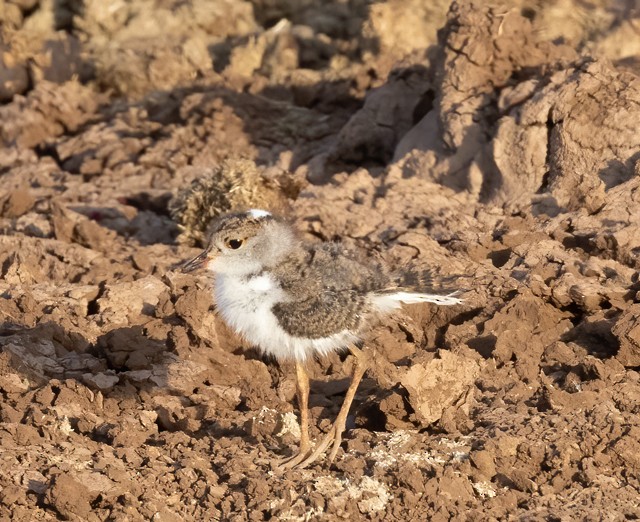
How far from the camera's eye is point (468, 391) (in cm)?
719

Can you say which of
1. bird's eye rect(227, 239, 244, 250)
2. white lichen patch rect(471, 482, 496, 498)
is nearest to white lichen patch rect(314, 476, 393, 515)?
white lichen patch rect(471, 482, 496, 498)

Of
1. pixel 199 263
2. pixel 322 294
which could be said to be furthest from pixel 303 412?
pixel 199 263

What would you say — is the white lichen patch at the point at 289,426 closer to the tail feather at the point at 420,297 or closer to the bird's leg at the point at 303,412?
the bird's leg at the point at 303,412

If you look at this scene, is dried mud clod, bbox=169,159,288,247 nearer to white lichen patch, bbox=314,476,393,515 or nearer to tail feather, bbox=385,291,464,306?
tail feather, bbox=385,291,464,306

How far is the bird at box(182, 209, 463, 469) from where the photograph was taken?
6531 mm

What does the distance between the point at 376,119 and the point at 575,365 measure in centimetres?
512

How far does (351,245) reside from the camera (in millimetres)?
9234

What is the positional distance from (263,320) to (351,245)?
2.78 metres

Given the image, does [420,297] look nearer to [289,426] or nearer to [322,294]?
[322,294]

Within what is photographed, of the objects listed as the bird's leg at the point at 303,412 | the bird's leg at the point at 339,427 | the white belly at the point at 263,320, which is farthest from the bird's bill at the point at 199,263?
the bird's leg at the point at 339,427

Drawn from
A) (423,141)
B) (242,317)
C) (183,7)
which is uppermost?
(242,317)

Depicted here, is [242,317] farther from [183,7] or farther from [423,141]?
[183,7]

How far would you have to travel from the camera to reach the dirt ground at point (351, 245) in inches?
251

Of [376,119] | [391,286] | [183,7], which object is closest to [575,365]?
[391,286]
